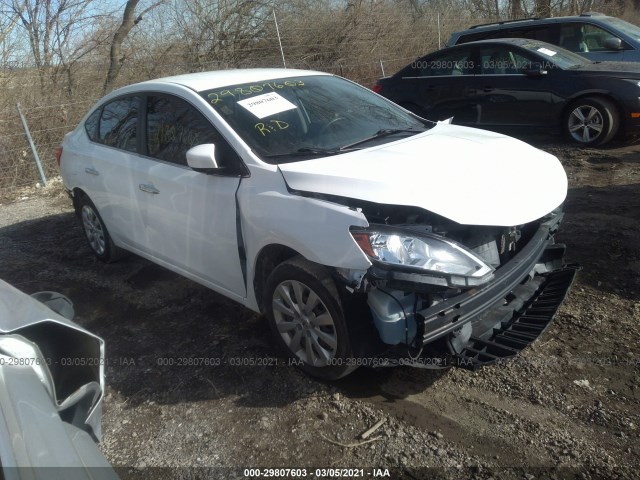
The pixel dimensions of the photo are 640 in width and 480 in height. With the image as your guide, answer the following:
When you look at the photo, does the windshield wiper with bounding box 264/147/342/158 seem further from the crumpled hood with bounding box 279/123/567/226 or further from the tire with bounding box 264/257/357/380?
the tire with bounding box 264/257/357/380

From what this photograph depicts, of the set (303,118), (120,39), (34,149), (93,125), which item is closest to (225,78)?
(303,118)

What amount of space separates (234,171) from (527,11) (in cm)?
2143

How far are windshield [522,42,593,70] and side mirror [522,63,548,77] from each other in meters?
0.19

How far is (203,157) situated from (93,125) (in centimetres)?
233

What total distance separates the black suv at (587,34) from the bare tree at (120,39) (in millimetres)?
7678

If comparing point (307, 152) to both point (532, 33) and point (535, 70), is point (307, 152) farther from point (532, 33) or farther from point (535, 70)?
point (532, 33)

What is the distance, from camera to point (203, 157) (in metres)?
3.50

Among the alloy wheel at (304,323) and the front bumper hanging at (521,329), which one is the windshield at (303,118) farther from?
the front bumper hanging at (521,329)

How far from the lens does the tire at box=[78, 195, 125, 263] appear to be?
5.44m

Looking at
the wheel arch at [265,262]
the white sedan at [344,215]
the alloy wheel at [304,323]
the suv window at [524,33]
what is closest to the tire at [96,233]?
the white sedan at [344,215]

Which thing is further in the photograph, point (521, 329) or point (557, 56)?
point (557, 56)

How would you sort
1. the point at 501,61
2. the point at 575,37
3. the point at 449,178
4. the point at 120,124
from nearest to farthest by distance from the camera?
the point at 449,178 < the point at 120,124 < the point at 501,61 < the point at 575,37

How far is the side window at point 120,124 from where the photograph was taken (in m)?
4.63

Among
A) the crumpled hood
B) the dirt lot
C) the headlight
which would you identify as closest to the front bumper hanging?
the dirt lot
